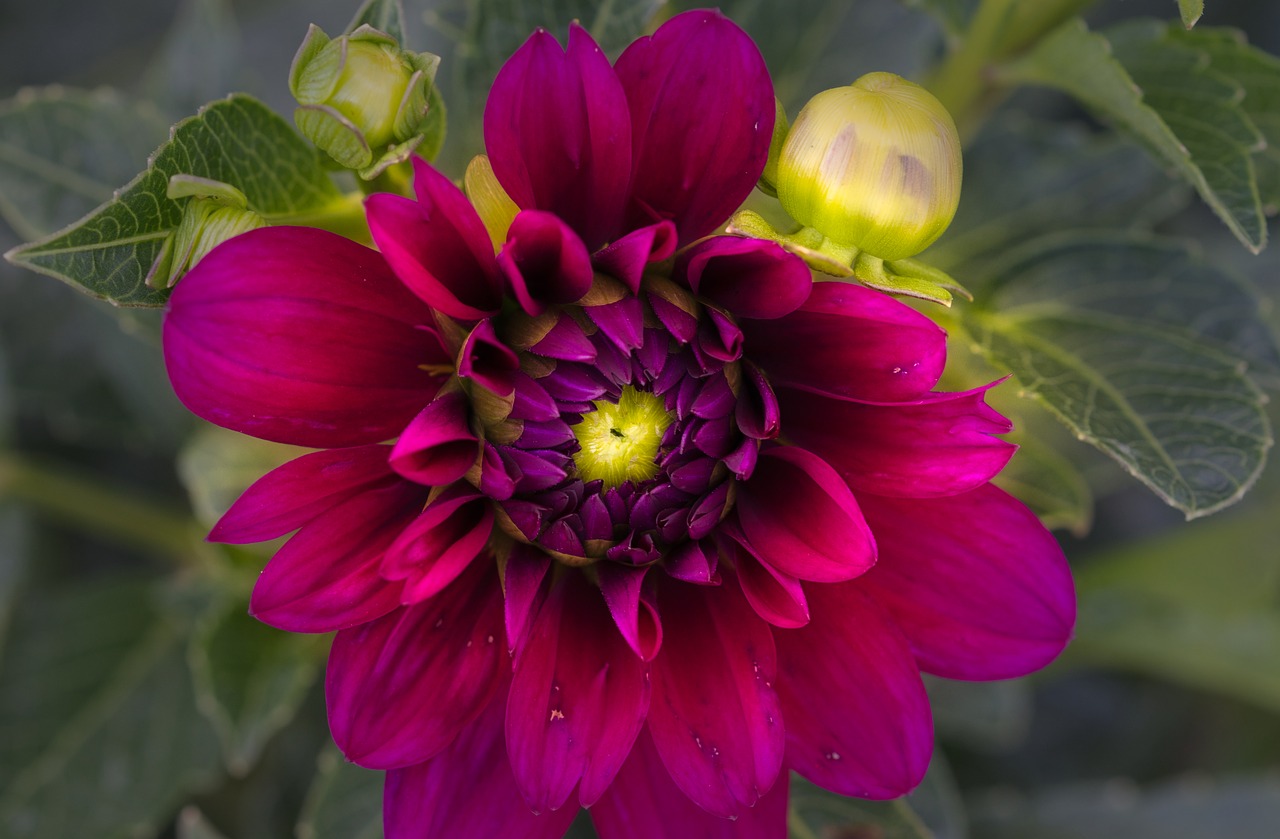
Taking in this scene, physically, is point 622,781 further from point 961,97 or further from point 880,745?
point 961,97

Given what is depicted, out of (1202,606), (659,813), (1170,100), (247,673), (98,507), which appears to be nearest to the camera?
(659,813)

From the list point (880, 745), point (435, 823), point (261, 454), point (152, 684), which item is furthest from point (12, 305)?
point (880, 745)

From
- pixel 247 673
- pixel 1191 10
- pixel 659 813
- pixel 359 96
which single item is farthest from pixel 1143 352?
pixel 247 673

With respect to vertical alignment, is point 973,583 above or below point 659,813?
above

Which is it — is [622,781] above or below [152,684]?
above

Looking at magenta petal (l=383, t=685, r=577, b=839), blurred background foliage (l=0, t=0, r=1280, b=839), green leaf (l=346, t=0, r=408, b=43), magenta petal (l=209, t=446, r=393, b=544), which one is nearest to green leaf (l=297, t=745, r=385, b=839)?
blurred background foliage (l=0, t=0, r=1280, b=839)

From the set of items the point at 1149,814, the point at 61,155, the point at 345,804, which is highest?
the point at 61,155

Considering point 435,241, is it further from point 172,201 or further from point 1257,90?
point 1257,90
